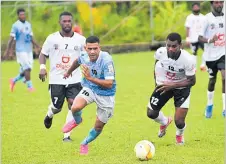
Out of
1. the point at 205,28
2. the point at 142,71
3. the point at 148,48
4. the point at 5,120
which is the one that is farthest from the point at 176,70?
the point at 148,48

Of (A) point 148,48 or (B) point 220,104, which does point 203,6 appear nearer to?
(A) point 148,48

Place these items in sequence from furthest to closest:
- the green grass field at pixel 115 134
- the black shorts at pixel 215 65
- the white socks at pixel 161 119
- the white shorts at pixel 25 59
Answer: the white shorts at pixel 25 59, the black shorts at pixel 215 65, the white socks at pixel 161 119, the green grass field at pixel 115 134

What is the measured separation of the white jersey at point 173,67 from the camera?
9992 mm

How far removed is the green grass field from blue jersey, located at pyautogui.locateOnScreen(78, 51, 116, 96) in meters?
0.95

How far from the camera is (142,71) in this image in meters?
22.6

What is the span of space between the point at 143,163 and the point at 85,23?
23.0 metres

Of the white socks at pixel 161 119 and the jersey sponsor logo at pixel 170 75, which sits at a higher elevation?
the jersey sponsor logo at pixel 170 75

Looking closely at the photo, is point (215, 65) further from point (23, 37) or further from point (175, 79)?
point (23, 37)

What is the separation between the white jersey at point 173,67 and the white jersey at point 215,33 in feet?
9.70

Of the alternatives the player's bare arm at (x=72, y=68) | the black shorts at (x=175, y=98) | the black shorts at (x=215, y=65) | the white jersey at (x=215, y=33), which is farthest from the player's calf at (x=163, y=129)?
the white jersey at (x=215, y=33)

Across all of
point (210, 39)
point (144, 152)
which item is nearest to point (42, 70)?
point (144, 152)

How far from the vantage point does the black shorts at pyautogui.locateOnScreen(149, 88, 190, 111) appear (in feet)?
33.6

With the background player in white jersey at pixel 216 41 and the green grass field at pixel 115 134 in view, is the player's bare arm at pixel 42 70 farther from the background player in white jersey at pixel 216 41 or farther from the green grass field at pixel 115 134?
the background player in white jersey at pixel 216 41

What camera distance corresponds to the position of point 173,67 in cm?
1013
